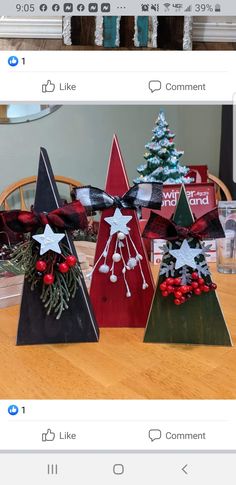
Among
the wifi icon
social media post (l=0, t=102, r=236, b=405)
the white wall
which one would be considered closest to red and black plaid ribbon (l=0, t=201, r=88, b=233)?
social media post (l=0, t=102, r=236, b=405)

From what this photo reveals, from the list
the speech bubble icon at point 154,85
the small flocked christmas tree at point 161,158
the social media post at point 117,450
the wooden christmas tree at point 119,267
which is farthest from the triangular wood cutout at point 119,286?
the small flocked christmas tree at point 161,158

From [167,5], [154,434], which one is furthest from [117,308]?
[167,5]

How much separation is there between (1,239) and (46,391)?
0.24 metres

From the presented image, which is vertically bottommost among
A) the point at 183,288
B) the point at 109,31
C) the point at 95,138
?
the point at 183,288

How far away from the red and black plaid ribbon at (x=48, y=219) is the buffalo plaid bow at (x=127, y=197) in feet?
0.08

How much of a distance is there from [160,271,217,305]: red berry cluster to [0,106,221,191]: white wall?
174cm

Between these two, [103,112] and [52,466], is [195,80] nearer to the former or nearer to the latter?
[52,466]

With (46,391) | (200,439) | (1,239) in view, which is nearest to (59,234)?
(1,239)

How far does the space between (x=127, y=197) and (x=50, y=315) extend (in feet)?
0.71

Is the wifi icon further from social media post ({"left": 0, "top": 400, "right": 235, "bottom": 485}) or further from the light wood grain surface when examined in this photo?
social media post ({"left": 0, "top": 400, "right": 235, "bottom": 485})

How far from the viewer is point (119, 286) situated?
0.67 metres

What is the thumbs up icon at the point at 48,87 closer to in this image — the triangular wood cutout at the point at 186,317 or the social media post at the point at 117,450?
the triangular wood cutout at the point at 186,317

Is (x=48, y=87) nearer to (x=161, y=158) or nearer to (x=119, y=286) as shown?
(x=119, y=286)

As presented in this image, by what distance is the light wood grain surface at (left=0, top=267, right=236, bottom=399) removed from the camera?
0.51 metres
